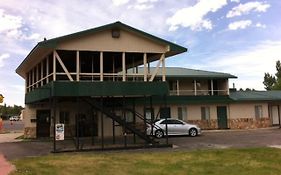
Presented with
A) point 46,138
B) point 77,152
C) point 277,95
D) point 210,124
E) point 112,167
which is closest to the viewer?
point 112,167

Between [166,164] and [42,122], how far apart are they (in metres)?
17.9

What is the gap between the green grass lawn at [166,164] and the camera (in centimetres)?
1359

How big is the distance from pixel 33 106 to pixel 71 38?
10.6 m

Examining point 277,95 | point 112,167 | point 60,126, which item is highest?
point 277,95

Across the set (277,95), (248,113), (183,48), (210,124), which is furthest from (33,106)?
(277,95)

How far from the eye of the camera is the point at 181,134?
30.6 meters

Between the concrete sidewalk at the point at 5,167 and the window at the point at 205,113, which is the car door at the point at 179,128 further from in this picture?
the concrete sidewalk at the point at 5,167

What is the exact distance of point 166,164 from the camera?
49.5ft

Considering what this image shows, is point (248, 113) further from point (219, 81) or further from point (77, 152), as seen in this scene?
point (77, 152)

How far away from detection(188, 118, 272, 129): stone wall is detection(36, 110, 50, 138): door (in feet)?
43.7

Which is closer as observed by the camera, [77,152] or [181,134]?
[77,152]

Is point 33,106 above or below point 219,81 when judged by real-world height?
below

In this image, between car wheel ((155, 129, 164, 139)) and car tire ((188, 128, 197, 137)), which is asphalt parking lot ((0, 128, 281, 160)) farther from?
car tire ((188, 128, 197, 137))

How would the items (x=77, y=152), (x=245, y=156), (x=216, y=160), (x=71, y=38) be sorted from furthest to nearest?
(x=71, y=38)
(x=77, y=152)
(x=245, y=156)
(x=216, y=160)
